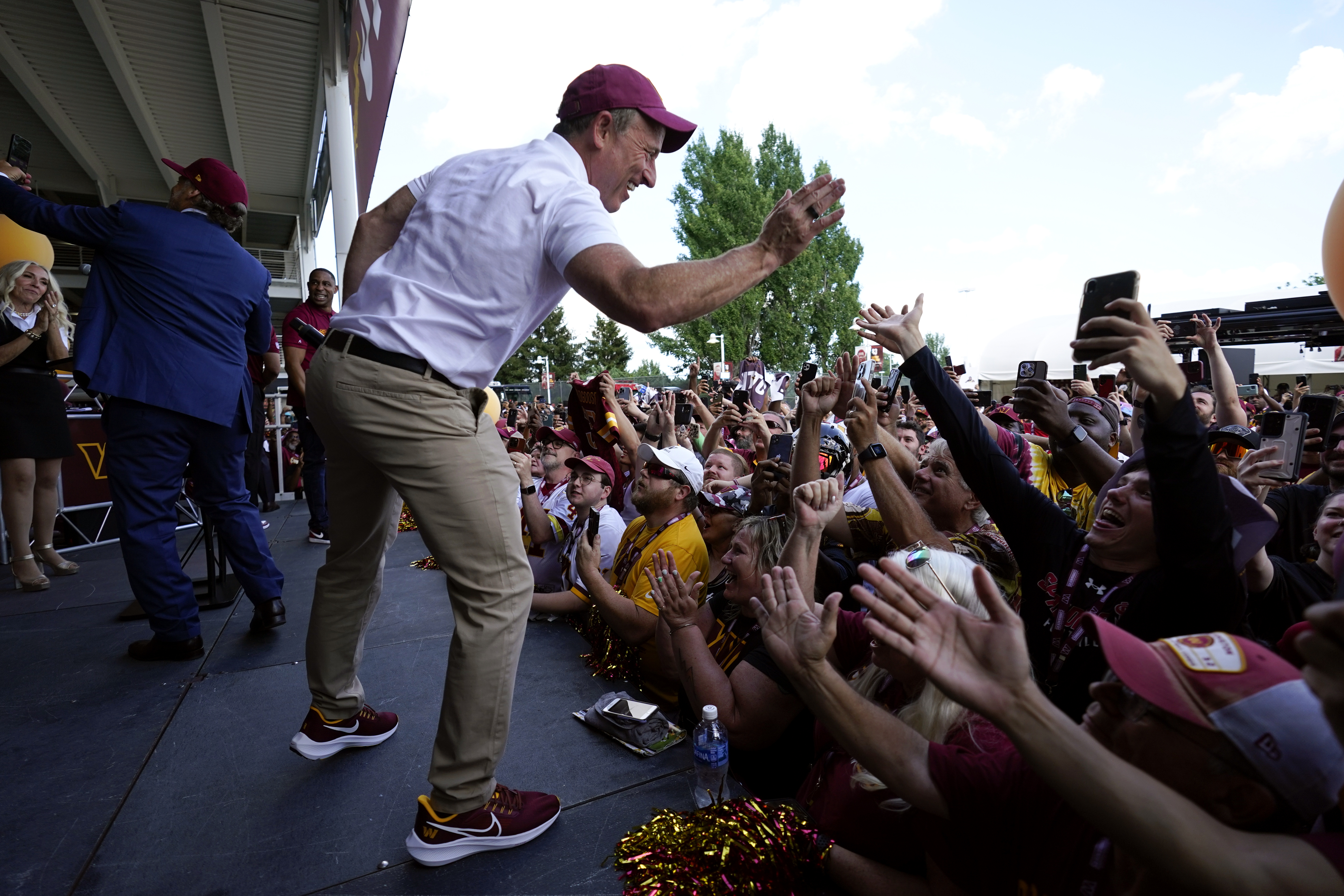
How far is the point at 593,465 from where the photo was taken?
3965 mm

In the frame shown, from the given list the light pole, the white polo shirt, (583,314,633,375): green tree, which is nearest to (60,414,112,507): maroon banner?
the white polo shirt

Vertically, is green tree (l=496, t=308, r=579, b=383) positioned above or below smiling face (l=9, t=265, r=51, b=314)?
above

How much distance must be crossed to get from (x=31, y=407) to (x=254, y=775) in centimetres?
338

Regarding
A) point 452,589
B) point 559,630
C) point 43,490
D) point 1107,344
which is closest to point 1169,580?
point 1107,344

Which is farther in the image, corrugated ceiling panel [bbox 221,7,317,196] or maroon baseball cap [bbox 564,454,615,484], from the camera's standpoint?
corrugated ceiling panel [bbox 221,7,317,196]

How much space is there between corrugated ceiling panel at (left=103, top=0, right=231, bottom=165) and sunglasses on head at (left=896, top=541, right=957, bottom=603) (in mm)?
11354

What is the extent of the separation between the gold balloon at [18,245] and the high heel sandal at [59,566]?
173cm

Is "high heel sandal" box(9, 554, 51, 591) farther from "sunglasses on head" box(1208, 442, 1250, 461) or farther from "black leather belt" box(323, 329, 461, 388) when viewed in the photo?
"sunglasses on head" box(1208, 442, 1250, 461)

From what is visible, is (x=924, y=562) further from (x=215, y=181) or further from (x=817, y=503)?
(x=215, y=181)

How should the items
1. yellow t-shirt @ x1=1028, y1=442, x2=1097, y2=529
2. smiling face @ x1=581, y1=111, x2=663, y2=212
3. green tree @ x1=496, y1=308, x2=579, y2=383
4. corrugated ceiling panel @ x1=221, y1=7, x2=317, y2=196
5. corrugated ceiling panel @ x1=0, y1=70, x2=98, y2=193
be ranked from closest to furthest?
smiling face @ x1=581, y1=111, x2=663, y2=212 < yellow t-shirt @ x1=1028, y1=442, x2=1097, y2=529 < corrugated ceiling panel @ x1=221, y1=7, x2=317, y2=196 < corrugated ceiling panel @ x1=0, y1=70, x2=98, y2=193 < green tree @ x1=496, y1=308, x2=579, y2=383

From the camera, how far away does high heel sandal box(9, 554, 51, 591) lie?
3.97 metres

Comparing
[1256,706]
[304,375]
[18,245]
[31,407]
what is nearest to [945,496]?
[1256,706]

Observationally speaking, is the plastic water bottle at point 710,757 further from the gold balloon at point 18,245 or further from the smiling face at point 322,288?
the gold balloon at point 18,245

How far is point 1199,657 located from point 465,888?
151 cm
